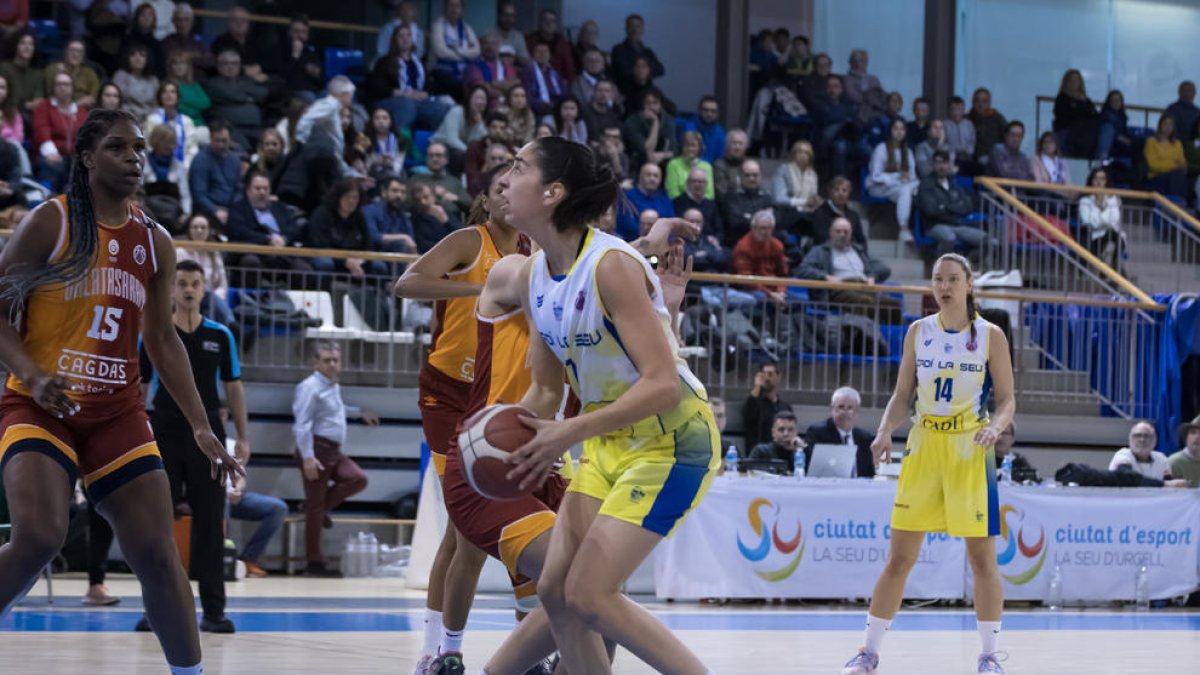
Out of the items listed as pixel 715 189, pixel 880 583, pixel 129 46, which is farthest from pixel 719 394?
pixel 880 583

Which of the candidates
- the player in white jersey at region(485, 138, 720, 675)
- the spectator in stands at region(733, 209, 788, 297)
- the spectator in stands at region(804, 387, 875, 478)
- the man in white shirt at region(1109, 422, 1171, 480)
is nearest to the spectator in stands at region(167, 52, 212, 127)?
the spectator in stands at region(733, 209, 788, 297)

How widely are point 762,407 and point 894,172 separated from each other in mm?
5534

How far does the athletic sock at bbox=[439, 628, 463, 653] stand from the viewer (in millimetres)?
→ 6234

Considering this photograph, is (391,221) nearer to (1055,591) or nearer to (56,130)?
(56,130)

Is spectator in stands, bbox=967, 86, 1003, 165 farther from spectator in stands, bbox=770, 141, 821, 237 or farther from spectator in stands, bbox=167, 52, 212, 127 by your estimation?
spectator in stands, bbox=167, 52, 212, 127

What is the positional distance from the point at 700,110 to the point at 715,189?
1.69 metres

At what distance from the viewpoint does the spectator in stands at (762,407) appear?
47.8 ft

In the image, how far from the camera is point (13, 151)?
45.0 feet

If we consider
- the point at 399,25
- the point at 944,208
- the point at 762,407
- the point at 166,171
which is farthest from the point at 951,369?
the point at 944,208

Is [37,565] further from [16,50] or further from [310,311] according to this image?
[16,50]

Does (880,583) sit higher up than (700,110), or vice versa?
(700,110)

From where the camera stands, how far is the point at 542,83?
17969 mm

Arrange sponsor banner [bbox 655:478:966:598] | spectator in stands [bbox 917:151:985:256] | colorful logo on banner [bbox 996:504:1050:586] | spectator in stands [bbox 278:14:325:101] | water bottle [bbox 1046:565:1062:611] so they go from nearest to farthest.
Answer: sponsor banner [bbox 655:478:966:598], colorful logo on banner [bbox 996:504:1050:586], water bottle [bbox 1046:565:1062:611], spectator in stands [bbox 278:14:325:101], spectator in stands [bbox 917:151:985:256]

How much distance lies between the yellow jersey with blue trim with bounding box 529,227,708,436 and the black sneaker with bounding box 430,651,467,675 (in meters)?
1.87
